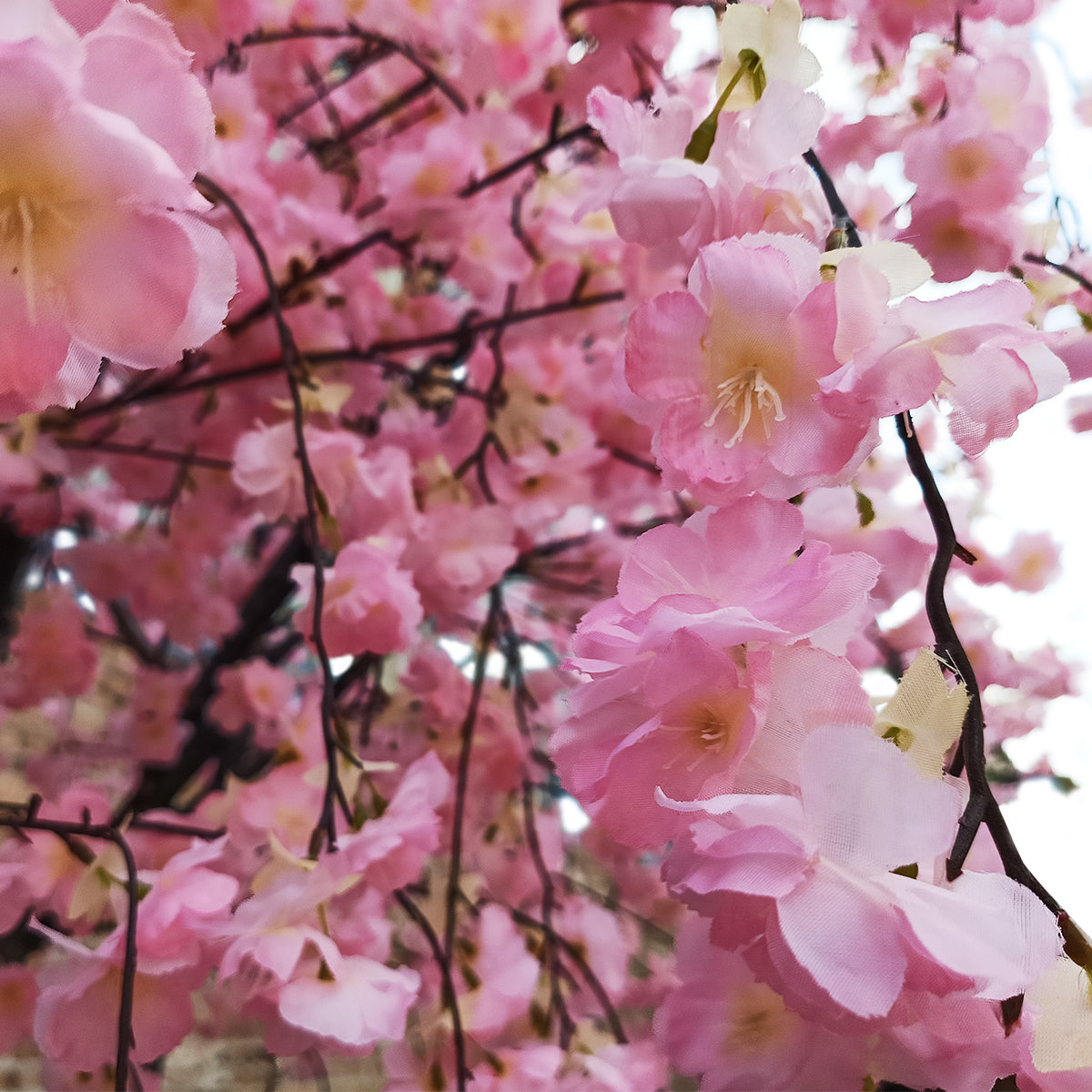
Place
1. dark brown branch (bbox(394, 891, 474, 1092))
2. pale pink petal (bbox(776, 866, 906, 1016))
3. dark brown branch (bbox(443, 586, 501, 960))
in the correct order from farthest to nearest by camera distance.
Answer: dark brown branch (bbox(443, 586, 501, 960))
dark brown branch (bbox(394, 891, 474, 1092))
pale pink petal (bbox(776, 866, 906, 1016))

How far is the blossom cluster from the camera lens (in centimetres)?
26

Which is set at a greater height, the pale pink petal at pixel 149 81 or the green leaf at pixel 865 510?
the pale pink petal at pixel 149 81

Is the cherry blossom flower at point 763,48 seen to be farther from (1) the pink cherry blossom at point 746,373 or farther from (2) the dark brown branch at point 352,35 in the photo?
(2) the dark brown branch at point 352,35

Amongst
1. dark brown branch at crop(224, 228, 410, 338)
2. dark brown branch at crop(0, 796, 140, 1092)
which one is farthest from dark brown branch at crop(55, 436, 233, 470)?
dark brown branch at crop(0, 796, 140, 1092)

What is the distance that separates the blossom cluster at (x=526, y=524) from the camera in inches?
10.1

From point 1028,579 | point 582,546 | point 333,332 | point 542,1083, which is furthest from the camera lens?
point 1028,579

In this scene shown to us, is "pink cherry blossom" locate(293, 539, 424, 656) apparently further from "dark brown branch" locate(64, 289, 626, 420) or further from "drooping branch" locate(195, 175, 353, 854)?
"dark brown branch" locate(64, 289, 626, 420)

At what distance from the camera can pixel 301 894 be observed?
43cm

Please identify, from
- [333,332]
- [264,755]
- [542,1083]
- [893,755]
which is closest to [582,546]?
[333,332]

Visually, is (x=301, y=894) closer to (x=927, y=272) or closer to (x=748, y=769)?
(x=748, y=769)

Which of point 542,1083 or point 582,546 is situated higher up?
point 582,546

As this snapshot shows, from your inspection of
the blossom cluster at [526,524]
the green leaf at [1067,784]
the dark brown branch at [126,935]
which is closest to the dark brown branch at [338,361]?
the blossom cluster at [526,524]

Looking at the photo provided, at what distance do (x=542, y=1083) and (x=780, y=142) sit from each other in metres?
0.61

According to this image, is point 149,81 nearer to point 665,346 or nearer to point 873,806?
point 665,346
